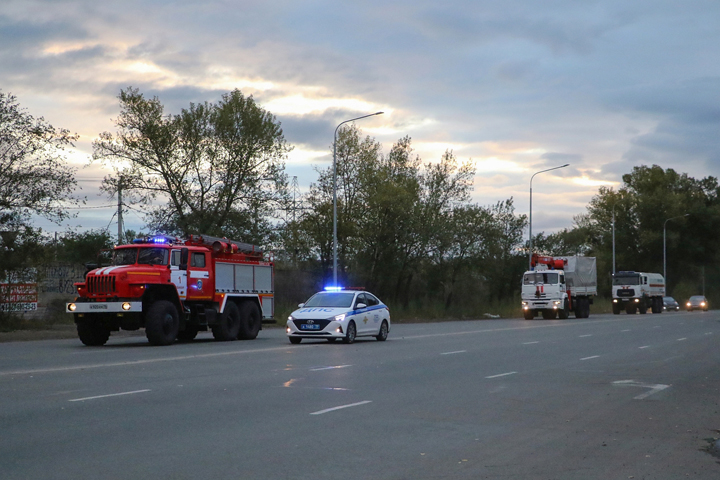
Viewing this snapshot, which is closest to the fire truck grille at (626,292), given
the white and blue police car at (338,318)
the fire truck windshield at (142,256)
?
the white and blue police car at (338,318)

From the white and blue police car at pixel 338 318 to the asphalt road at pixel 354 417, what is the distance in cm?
384

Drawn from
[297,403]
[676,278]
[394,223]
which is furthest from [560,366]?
[676,278]

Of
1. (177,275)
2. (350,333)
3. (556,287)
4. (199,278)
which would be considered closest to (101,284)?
(177,275)

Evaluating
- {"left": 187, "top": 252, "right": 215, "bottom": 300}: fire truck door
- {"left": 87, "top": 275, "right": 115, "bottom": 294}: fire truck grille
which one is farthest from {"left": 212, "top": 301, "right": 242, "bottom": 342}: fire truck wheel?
{"left": 87, "top": 275, "right": 115, "bottom": 294}: fire truck grille

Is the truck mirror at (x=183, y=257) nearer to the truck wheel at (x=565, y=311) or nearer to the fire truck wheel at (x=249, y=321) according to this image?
the fire truck wheel at (x=249, y=321)

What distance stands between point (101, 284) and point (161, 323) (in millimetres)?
1883

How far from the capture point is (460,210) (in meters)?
64.1

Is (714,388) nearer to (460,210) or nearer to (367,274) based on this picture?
(367,274)

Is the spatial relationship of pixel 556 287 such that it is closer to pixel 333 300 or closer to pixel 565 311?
pixel 565 311

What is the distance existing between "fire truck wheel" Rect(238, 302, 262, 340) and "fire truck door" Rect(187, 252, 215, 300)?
6.30ft

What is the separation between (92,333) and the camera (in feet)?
75.8

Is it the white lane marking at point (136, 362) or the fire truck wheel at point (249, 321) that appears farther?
the fire truck wheel at point (249, 321)

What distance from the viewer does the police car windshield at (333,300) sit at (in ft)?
78.7

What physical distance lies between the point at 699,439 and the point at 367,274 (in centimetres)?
4733
